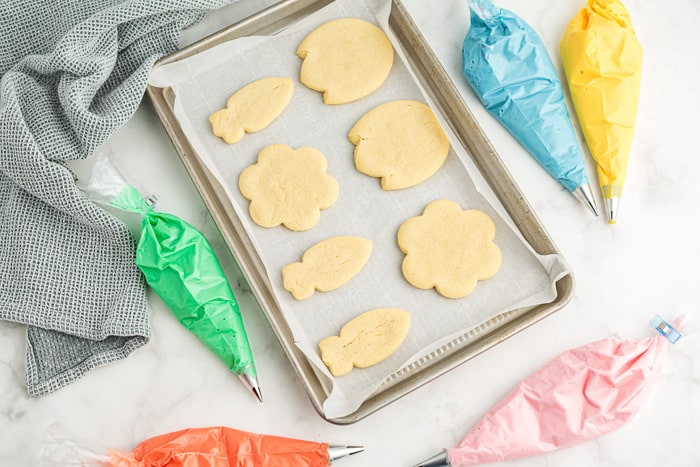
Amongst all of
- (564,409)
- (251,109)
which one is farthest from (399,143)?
(564,409)

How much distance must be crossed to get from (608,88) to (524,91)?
0.13 meters

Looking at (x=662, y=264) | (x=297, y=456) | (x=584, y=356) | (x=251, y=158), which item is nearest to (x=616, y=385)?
(x=584, y=356)

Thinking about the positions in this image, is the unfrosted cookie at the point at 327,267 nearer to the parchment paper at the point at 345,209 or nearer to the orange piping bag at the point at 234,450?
the parchment paper at the point at 345,209

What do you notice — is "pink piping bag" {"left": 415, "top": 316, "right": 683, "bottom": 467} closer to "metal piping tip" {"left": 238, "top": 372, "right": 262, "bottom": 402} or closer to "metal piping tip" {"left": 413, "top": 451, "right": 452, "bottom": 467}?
"metal piping tip" {"left": 413, "top": 451, "right": 452, "bottom": 467}

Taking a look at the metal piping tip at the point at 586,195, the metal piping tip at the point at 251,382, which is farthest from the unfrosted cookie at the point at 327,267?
the metal piping tip at the point at 586,195

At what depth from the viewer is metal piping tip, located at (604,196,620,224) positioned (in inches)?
47.7

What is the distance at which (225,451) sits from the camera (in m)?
1.13

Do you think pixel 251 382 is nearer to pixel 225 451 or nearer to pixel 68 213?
pixel 225 451

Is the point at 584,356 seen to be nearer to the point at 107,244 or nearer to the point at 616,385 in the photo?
the point at 616,385

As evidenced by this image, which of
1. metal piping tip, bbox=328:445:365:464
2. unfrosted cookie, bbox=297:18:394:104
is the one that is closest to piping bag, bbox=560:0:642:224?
unfrosted cookie, bbox=297:18:394:104

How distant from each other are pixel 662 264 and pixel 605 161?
0.19 m

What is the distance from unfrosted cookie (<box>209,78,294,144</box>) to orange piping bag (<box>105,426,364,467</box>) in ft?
1.50

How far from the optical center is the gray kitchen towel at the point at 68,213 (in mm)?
1132

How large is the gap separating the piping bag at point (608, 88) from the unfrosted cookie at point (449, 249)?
8.7 inches
